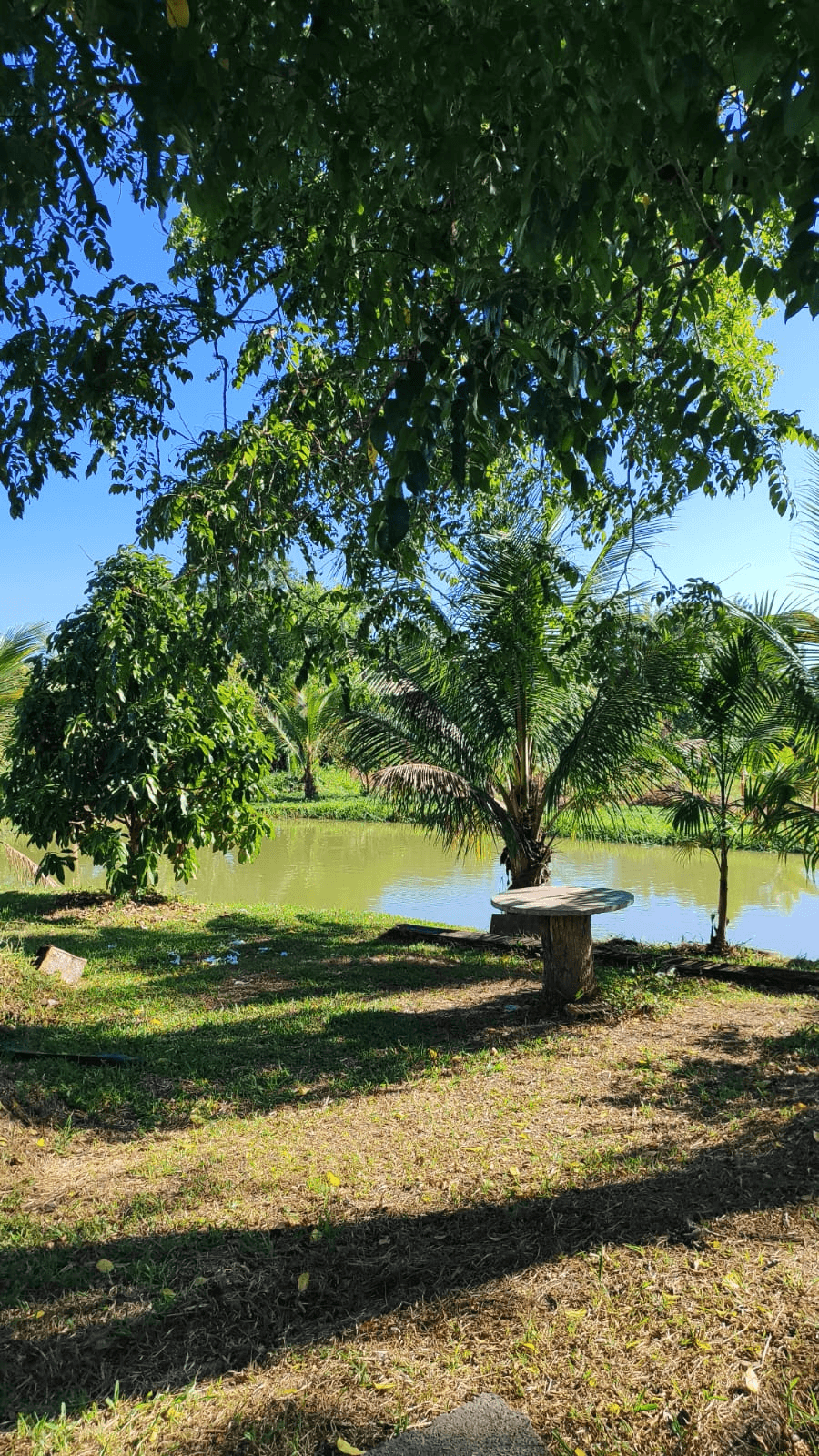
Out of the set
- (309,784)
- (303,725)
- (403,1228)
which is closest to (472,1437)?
(403,1228)

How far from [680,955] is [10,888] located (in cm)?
940

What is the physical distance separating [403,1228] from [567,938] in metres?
3.53

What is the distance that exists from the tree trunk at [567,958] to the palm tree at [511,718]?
2.24 m

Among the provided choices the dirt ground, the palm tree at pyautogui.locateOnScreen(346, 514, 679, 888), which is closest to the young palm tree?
the palm tree at pyautogui.locateOnScreen(346, 514, 679, 888)

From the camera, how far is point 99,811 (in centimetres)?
1027

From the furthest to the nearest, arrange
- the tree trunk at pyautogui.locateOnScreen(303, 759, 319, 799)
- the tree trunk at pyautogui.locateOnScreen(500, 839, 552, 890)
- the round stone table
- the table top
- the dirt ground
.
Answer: the tree trunk at pyautogui.locateOnScreen(303, 759, 319, 799)
the tree trunk at pyautogui.locateOnScreen(500, 839, 552, 890)
the round stone table
the table top
the dirt ground

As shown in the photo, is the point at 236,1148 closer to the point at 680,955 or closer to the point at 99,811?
the point at 680,955

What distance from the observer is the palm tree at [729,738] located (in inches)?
330

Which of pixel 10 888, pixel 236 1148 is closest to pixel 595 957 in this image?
pixel 236 1148

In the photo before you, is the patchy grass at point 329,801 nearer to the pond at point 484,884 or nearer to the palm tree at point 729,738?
the pond at point 484,884

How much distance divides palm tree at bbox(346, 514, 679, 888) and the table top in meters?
1.83

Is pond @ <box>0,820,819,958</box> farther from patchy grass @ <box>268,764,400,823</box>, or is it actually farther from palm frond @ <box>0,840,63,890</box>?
patchy grass @ <box>268,764,400,823</box>

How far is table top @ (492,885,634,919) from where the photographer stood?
6.60m

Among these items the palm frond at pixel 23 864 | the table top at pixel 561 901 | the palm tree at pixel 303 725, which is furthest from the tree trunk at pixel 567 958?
the palm tree at pixel 303 725
